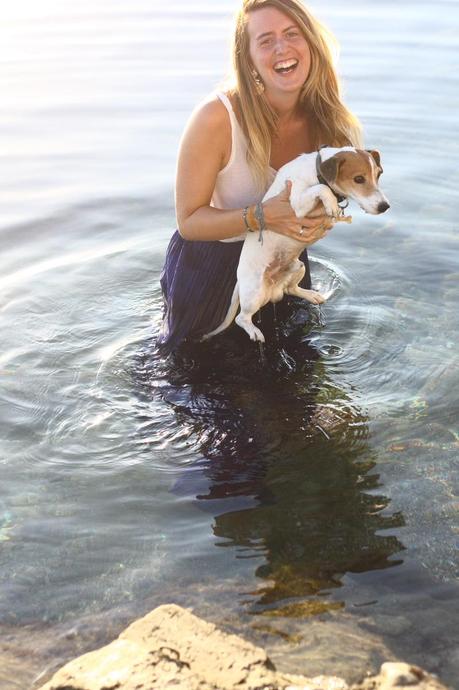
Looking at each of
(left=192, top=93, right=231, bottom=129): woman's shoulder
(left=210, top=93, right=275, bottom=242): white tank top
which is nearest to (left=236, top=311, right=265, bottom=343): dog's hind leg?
(left=210, top=93, right=275, bottom=242): white tank top

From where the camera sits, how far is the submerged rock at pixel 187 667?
263cm

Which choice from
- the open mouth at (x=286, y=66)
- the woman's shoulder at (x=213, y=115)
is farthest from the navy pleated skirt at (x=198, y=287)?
the open mouth at (x=286, y=66)

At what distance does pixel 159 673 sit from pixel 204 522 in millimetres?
1155

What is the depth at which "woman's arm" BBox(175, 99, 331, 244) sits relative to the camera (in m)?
4.38

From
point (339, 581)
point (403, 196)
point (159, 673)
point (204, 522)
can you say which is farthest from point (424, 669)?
point (403, 196)

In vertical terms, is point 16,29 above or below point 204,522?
above

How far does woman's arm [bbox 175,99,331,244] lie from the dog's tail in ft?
0.98

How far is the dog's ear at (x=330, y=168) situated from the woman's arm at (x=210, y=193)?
0.81ft

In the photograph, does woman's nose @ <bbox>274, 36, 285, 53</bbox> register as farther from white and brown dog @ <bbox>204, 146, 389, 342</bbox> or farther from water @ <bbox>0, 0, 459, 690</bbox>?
water @ <bbox>0, 0, 459, 690</bbox>

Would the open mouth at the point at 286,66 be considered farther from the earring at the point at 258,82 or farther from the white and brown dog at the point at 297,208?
the white and brown dog at the point at 297,208

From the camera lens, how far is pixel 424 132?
812cm

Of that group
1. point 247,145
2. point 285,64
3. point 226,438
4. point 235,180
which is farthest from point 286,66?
point 226,438

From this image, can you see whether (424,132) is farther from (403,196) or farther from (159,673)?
(159,673)

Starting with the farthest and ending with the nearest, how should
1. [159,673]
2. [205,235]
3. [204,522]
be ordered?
1. [205,235]
2. [204,522]
3. [159,673]
